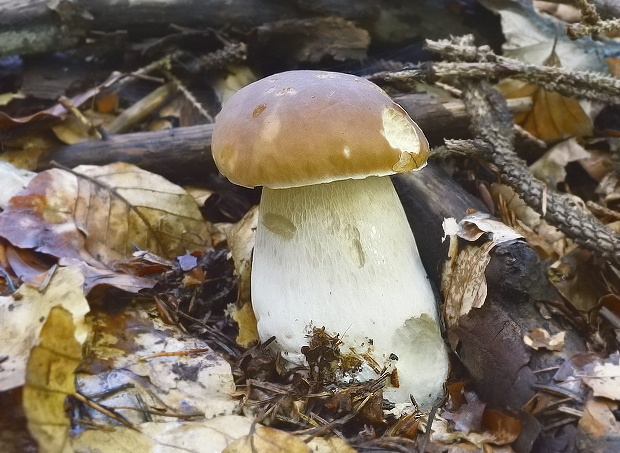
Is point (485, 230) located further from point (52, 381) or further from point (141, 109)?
point (141, 109)

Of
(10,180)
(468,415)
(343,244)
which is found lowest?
(468,415)

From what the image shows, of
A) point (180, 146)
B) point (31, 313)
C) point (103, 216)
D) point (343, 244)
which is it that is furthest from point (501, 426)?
point (180, 146)

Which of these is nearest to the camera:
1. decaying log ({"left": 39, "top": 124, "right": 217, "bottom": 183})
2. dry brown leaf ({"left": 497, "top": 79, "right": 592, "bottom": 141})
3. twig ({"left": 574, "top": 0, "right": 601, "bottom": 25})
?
twig ({"left": 574, "top": 0, "right": 601, "bottom": 25})

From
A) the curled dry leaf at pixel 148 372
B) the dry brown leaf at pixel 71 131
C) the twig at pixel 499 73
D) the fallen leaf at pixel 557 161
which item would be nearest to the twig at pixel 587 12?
the twig at pixel 499 73

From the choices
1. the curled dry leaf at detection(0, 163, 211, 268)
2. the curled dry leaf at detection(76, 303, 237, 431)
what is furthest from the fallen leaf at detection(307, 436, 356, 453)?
the curled dry leaf at detection(0, 163, 211, 268)

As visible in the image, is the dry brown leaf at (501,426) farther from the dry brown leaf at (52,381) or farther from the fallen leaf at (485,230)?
the dry brown leaf at (52,381)

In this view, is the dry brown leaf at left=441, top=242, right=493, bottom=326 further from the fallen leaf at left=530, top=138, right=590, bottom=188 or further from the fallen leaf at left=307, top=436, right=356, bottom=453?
the fallen leaf at left=530, top=138, right=590, bottom=188
